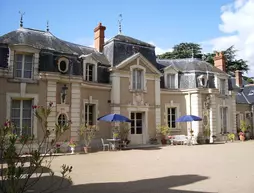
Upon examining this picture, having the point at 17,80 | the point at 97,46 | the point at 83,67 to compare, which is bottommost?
the point at 17,80

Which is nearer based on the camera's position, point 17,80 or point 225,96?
point 17,80

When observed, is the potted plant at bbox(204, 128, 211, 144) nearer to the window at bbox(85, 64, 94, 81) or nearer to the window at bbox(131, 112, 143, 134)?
the window at bbox(131, 112, 143, 134)

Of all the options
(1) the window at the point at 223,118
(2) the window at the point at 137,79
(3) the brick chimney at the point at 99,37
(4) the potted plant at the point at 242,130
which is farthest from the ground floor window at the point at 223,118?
(3) the brick chimney at the point at 99,37

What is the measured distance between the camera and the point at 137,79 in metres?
16.7

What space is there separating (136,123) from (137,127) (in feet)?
0.86

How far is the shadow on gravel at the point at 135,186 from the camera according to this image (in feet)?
17.6

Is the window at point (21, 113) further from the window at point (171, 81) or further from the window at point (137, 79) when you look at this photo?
the window at point (171, 81)

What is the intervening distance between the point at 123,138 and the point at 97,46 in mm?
6852

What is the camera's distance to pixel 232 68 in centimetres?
3488

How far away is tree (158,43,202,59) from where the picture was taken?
35700mm

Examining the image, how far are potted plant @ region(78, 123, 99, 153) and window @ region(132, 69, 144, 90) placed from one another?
13.5ft

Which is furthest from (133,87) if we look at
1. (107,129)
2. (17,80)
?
(17,80)

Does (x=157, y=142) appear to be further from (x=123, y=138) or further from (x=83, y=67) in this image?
(x=83, y=67)

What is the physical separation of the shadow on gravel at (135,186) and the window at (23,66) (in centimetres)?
681
